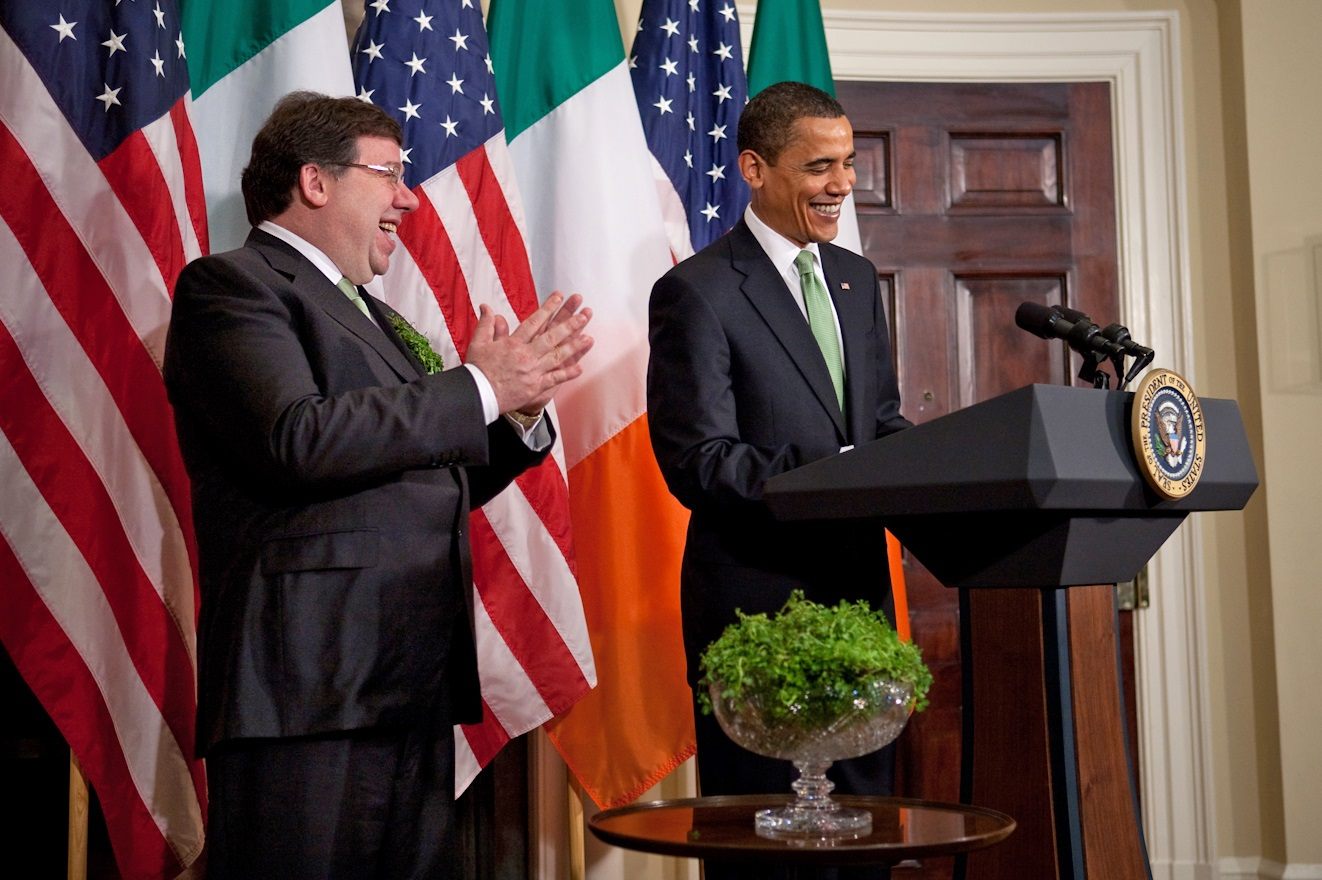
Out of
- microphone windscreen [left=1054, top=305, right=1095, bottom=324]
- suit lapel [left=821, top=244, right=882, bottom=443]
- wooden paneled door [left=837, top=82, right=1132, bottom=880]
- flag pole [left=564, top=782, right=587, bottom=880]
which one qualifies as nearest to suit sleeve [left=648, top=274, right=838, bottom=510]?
suit lapel [left=821, top=244, right=882, bottom=443]

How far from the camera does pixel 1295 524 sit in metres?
4.02

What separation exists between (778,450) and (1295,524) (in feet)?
7.30

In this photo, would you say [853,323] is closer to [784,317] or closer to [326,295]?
[784,317]

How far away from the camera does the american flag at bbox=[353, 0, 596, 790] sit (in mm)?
3170

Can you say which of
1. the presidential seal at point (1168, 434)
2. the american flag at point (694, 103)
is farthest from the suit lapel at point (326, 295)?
the american flag at point (694, 103)

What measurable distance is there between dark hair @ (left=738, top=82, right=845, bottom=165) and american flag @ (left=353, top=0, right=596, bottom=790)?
727 millimetres

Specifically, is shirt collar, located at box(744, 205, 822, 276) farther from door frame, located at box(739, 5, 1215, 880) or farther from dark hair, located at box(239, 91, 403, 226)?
door frame, located at box(739, 5, 1215, 880)

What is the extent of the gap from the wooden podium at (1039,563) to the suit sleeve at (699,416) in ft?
1.08

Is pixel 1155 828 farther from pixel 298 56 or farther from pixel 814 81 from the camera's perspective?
pixel 298 56

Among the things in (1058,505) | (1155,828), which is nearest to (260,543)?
(1058,505)

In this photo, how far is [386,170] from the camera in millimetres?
2455

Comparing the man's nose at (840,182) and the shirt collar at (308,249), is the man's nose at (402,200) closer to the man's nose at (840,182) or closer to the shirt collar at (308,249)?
the shirt collar at (308,249)

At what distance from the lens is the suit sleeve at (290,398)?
2072mm

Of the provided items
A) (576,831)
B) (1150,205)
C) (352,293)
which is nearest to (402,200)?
(352,293)
